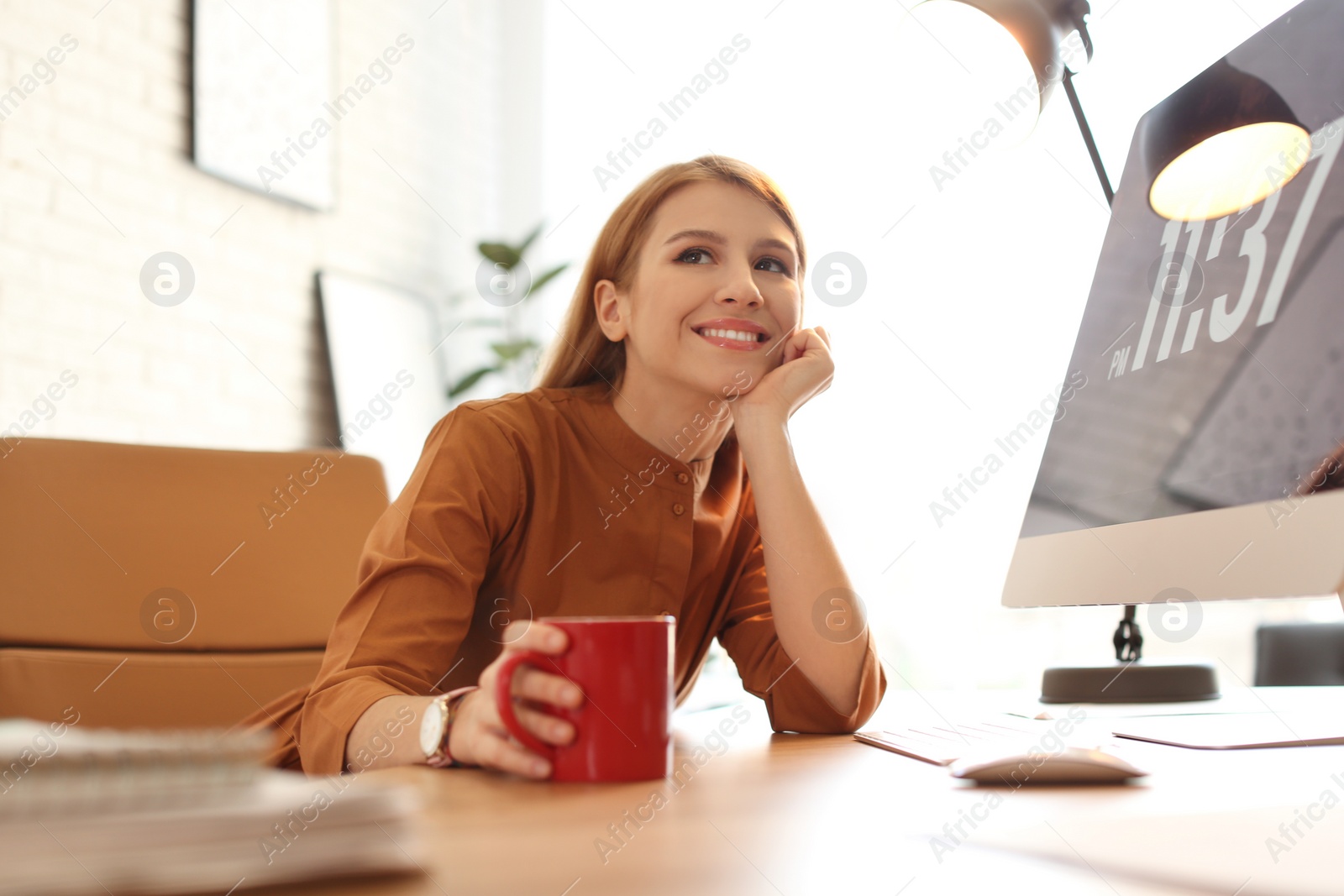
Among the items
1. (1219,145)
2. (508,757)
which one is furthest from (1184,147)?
(508,757)

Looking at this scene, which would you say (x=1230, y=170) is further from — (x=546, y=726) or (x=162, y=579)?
(x=162, y=579)

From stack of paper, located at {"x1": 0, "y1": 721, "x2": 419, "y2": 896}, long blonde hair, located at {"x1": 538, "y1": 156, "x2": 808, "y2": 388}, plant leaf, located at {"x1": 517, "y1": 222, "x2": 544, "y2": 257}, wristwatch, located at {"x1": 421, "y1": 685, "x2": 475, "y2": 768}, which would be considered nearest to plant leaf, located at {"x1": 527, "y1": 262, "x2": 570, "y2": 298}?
plant leaf, located at {"x1": 517, "y1": 222, "x2": 544, "y2": 257}

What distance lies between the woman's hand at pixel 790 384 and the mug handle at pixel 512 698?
2.27 ft

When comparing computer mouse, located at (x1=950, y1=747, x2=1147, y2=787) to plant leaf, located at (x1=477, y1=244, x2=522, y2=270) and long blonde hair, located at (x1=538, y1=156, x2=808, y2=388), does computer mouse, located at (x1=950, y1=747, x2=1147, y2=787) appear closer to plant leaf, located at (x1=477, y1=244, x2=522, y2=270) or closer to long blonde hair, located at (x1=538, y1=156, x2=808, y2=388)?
long blonde hair, located at (x1=538, y1=156, x2=808, y2=388)

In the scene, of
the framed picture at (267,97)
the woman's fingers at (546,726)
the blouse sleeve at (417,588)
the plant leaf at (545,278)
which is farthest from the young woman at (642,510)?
the framed picture at (267,97)

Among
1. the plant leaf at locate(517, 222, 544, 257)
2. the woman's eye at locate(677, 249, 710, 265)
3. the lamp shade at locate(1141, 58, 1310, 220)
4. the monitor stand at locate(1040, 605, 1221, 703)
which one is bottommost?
Result: the monitor stand at locate(1040, 605, 1221, 703)

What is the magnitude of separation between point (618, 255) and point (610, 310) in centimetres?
8

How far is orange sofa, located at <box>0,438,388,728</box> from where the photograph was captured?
1.23 meters

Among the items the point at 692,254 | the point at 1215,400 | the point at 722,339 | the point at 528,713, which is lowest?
the point at 528,713

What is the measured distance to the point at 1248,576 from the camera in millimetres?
814

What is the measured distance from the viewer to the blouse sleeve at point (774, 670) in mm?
1057

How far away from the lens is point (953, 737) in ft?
2.55

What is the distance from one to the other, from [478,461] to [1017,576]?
2.19 ft

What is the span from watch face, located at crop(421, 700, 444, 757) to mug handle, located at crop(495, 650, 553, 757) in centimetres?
13
